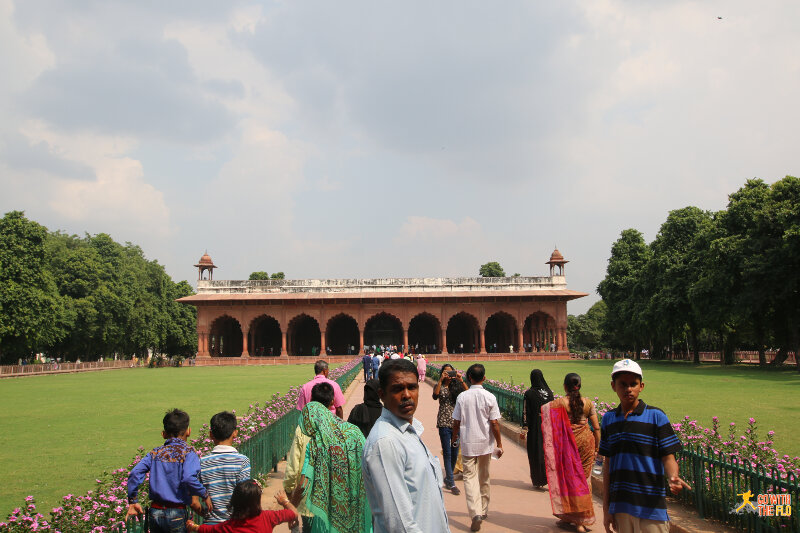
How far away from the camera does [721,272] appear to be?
25.2 metres

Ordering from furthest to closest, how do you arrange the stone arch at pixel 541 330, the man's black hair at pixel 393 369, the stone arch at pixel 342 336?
the stone arch at pixel 342 336
the stone arch at pixel 541 330
the man's black hair at pixel 393 369

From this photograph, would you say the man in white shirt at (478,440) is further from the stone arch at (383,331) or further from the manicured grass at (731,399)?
the stone arch at (383,331)

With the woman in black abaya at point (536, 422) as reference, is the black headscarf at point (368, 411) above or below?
above

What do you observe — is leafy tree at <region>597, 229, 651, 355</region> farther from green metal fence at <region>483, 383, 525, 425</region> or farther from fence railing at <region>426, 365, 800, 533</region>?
fence railing at <region>426, 365, 800, 533</region>

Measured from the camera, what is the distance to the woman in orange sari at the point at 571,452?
5.12m

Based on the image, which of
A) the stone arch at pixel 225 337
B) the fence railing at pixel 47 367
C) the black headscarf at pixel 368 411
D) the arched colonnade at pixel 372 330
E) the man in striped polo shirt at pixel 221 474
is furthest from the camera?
the stone arch at pixel 225 337

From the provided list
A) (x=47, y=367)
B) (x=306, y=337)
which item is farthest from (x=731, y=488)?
(x=306, y=337)

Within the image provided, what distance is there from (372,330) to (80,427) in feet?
111

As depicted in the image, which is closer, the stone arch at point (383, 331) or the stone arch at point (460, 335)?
the stone arch at point (383, 331)

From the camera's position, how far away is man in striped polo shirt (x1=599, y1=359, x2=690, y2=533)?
3252 millimetres

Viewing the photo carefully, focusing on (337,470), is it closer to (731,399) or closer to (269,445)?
(269,445)

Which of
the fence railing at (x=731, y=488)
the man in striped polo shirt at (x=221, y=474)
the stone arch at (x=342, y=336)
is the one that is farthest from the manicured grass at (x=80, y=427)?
the stone arch at (x=342, y=336)

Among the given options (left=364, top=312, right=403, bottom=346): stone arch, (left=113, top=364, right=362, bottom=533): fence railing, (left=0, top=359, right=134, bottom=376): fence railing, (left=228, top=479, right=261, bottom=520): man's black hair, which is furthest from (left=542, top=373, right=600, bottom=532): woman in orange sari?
(left=364, top=312, right=403, bottom=346): stone arch

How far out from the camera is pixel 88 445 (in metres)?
9.23
